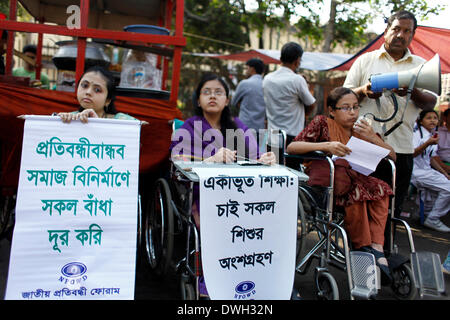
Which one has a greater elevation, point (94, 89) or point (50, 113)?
point (94, 89)

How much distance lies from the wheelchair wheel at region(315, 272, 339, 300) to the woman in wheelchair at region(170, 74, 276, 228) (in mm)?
875

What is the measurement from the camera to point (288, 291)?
7.89 feet

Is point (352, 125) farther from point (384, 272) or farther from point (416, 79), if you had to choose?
point (384, 272)

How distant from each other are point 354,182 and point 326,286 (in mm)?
745

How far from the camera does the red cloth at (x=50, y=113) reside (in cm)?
296

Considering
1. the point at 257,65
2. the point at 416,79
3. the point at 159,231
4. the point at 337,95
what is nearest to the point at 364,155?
the point at 337,95

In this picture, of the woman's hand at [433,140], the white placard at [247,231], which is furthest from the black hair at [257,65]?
the white placard at [247,231]

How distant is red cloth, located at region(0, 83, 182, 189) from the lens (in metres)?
2.96

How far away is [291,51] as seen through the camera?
439 cm

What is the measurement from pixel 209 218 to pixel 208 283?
0.35m

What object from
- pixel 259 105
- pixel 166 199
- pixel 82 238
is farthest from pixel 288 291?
pixel 259 105

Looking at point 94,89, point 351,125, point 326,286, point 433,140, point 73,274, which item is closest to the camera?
point 73,274

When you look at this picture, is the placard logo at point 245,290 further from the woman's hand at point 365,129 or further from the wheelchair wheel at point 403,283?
the woman's hand at point 365,129

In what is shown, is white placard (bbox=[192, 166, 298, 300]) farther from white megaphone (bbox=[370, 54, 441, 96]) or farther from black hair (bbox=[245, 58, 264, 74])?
black hair (bbox=[245, 58, 264, 74])
